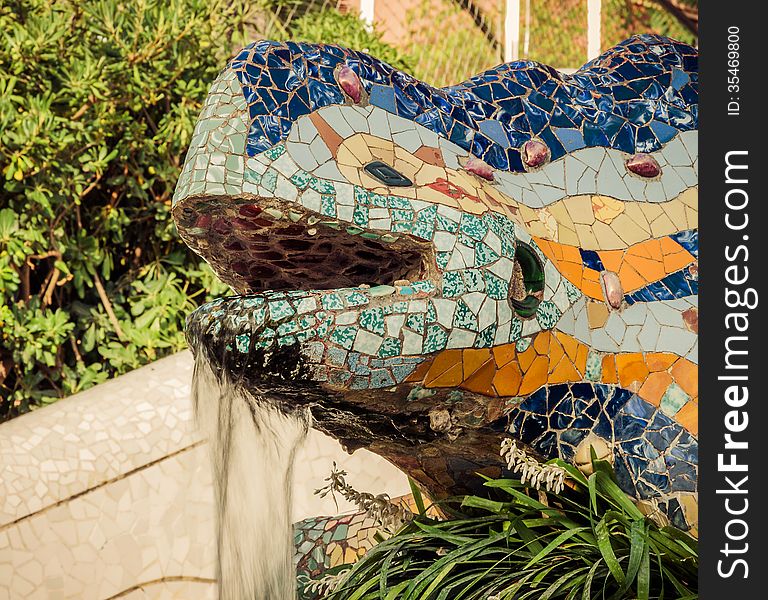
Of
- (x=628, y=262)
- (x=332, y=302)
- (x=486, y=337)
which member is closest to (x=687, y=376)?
(x=628, y=262)

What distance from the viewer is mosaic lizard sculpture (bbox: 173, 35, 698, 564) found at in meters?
2.25

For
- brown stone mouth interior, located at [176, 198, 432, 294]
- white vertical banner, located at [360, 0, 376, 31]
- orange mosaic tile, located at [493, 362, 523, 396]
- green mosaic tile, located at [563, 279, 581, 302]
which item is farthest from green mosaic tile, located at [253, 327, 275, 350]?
white vertical banner, located at [360, 0, 376, 31]

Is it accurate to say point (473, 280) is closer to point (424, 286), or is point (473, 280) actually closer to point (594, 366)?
point (424, 286)

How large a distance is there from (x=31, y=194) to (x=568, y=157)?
2.88 meters

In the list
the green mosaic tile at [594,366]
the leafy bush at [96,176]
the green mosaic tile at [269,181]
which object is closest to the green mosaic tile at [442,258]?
the green mosaic tile at [269,181]

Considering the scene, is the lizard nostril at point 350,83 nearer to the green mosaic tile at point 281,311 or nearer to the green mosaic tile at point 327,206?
the green mosaic tile at point 327,206

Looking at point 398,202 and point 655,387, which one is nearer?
point 398,202

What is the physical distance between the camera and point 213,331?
2299 mm

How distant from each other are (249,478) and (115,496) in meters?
1.46

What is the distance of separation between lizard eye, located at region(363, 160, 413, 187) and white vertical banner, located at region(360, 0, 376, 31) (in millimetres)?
3630

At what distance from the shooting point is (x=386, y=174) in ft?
7.76

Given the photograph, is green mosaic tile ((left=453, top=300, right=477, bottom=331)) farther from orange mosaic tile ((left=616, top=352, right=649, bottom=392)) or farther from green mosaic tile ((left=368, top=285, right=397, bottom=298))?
orange mosaic tile ((left=616, top=352, right=649, bottom=392))

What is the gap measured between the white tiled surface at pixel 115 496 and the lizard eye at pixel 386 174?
181cm
